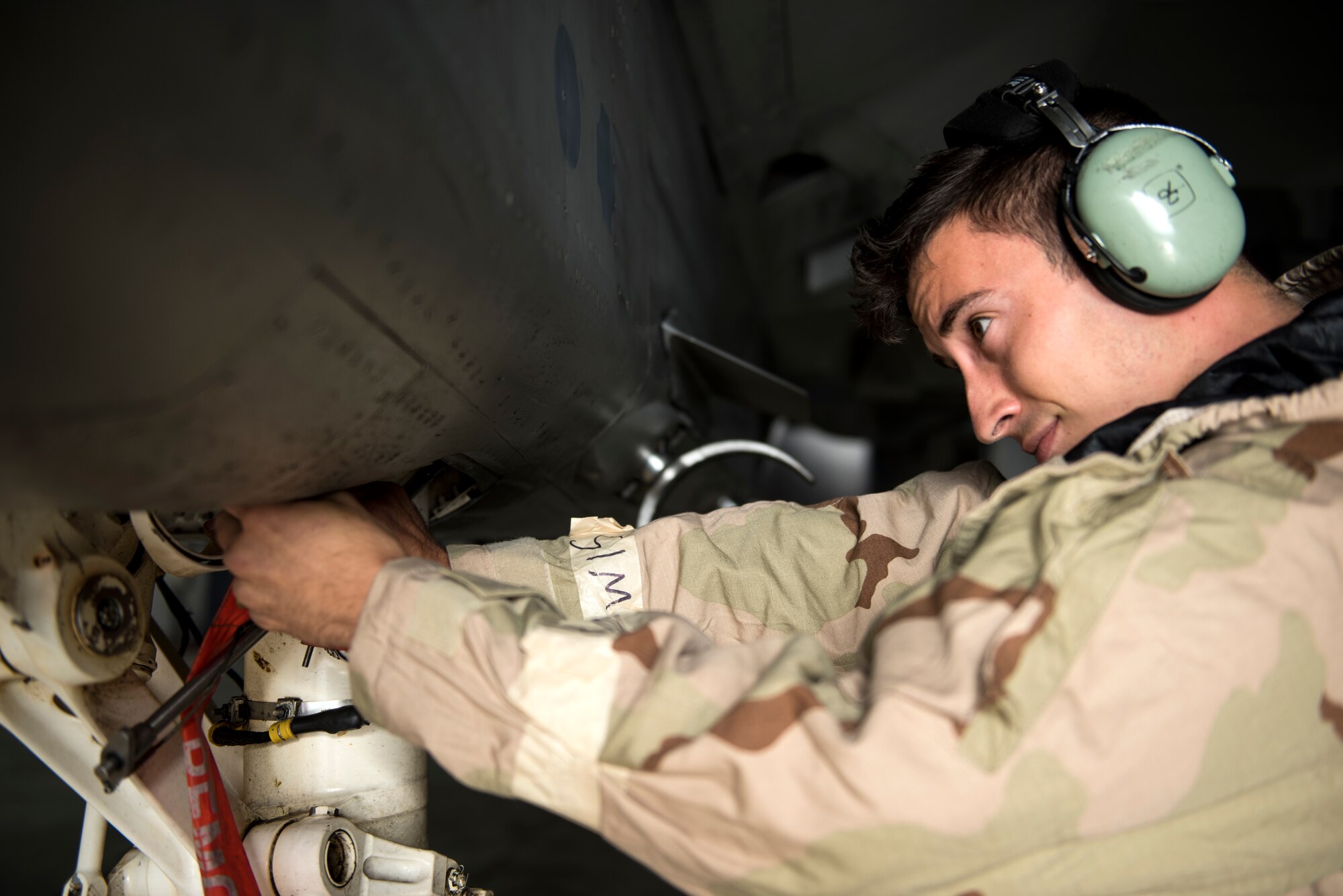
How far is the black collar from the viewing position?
768 millimetres

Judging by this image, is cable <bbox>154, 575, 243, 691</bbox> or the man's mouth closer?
the man's mouth

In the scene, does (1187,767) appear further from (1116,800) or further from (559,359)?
(559,359)

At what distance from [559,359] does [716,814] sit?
0.52 m

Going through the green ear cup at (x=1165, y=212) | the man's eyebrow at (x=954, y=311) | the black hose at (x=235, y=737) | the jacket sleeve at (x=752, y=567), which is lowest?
the jacket sleeve at (x=752, y=567)

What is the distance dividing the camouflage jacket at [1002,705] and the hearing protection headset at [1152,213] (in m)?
0.14

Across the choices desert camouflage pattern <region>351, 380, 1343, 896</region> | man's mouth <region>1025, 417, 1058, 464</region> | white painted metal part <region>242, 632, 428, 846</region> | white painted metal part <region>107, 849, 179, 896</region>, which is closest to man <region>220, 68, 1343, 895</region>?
desert camouflage pattern <region>351, 380, 1343, 896</region>

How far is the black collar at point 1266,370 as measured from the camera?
768 mm

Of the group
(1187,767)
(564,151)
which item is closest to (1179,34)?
(564,151)

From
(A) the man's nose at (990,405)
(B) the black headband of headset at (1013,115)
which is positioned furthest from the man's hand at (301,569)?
(B) the black headband of headset at (1013,115)

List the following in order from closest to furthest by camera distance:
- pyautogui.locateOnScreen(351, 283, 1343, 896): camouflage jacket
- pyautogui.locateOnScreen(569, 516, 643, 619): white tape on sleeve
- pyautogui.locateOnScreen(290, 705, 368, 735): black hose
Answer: pyautogui.locateOnScreen(351, 283, 1343, 896): camouflage jacket < pyautogui.locateOnScreen(290, 705, 368, 735): black hose < pyautogui.locateOnScreen(569, 516, 643, 619): white tape on sleeve

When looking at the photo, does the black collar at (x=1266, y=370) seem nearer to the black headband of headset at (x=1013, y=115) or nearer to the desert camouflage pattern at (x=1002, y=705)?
the desert camouflage pattern at (x=1002, y=705)

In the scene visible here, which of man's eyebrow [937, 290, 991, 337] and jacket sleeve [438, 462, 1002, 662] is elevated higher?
man's eyebrow [937, 290, 991, 337]

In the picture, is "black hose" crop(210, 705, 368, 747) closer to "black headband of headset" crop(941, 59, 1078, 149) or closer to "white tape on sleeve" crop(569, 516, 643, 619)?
"white tape on sleeve" crop(569, 516, 643, 619)

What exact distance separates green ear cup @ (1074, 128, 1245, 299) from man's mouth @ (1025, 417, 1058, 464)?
18cm
